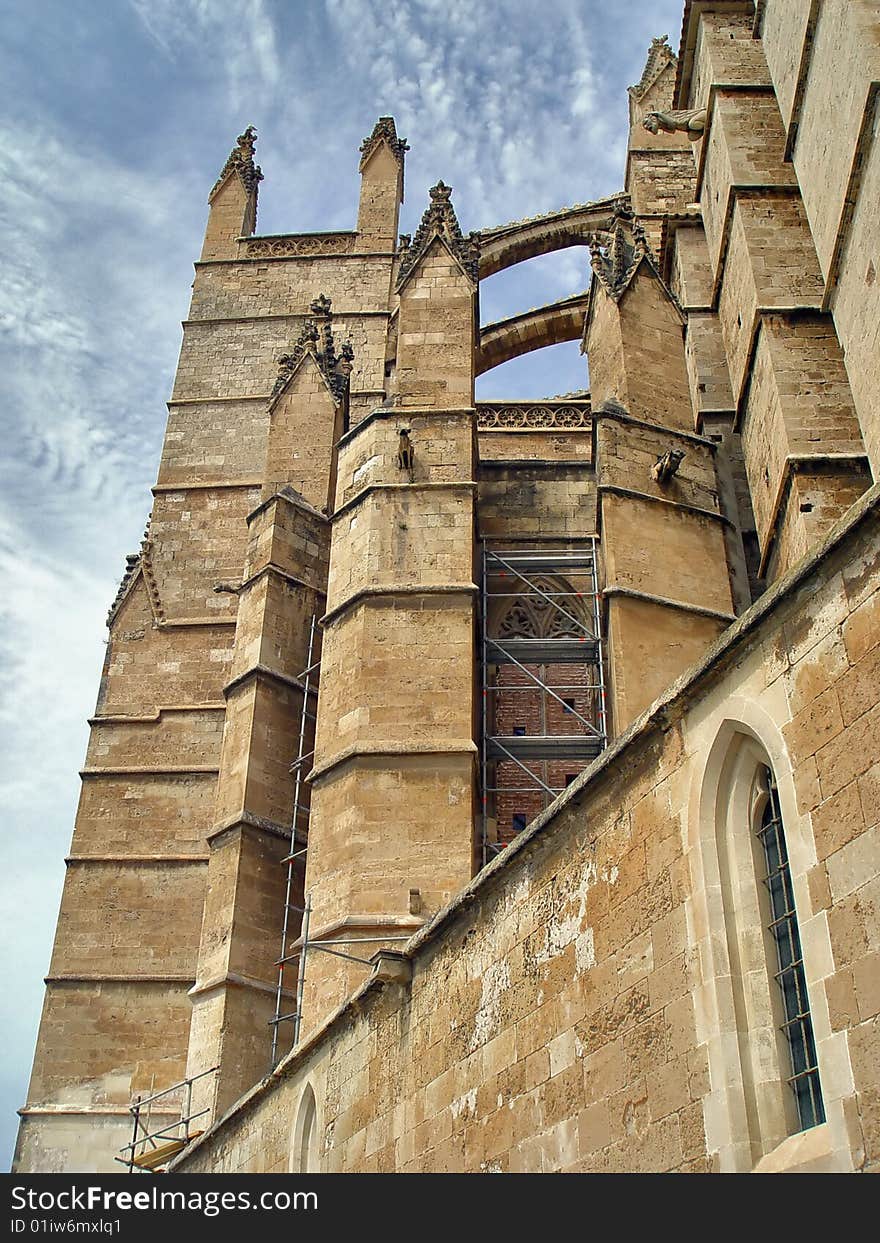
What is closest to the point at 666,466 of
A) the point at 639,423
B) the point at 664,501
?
the point at 664,501

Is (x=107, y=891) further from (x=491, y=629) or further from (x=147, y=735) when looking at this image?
(x=491, y=629)

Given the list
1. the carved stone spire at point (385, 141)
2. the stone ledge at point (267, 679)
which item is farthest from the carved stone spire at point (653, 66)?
the stone ledge at point (267, 679)

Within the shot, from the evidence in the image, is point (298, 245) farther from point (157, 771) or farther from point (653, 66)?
point (157, 771)

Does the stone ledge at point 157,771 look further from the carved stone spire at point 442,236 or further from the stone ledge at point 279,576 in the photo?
the carved stone spire at point 442,236

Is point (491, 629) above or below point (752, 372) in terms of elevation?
below

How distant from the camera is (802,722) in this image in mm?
4012

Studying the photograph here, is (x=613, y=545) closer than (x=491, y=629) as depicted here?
Yes

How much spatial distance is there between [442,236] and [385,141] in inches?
456

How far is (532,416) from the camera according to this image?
14.0 m

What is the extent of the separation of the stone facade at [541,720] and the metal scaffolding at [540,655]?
5 centimetres

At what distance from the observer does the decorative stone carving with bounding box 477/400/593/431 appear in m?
13.9

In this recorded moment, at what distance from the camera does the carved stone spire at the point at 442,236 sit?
12.2 meters
